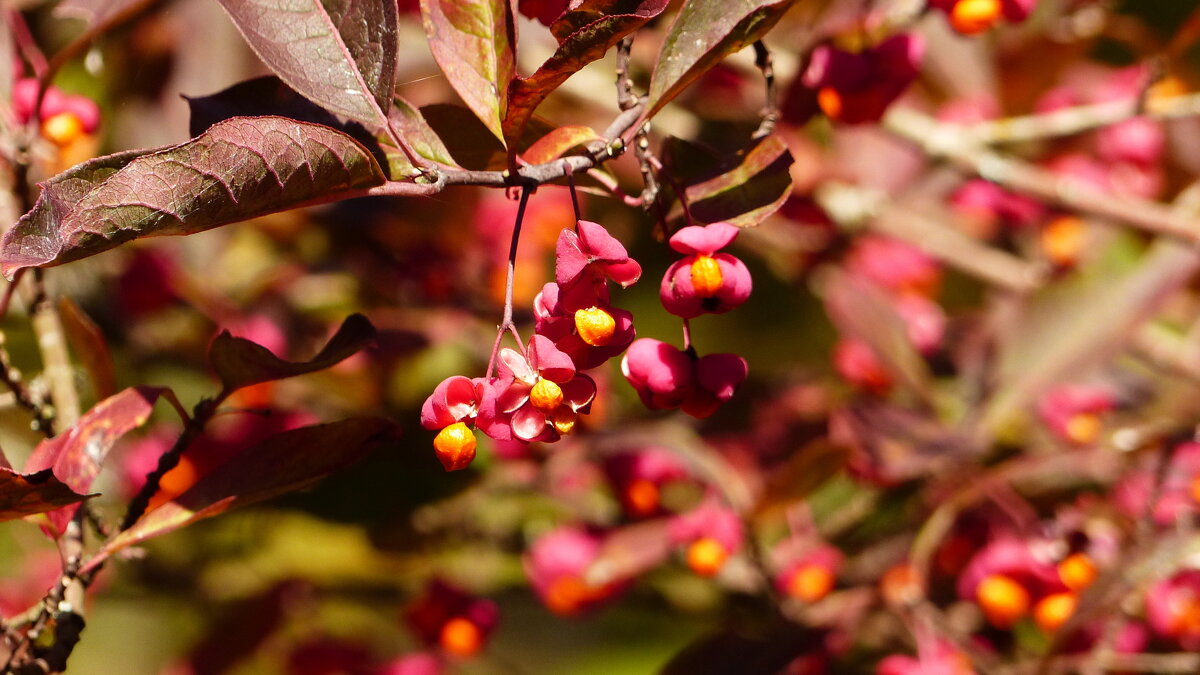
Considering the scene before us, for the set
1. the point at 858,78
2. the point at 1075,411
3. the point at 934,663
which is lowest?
the point at 934,663

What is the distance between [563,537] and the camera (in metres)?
1.26

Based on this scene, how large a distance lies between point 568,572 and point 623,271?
0.75m

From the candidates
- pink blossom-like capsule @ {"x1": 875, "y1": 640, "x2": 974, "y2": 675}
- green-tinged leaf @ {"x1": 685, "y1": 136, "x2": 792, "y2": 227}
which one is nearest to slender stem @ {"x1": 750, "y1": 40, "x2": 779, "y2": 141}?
green-tinged leaf @ {"x1": 685, "y1": 136, "x2": 792, "y2": 227}

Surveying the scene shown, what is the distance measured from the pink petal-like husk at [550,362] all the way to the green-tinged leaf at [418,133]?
128 mm

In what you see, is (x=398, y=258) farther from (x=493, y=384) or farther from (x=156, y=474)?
(x=493, y=384)

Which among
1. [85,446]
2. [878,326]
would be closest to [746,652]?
[878,326]

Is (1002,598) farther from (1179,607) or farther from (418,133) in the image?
(418,133)

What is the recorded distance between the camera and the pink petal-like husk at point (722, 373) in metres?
0.60

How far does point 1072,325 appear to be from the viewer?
4.30 ft

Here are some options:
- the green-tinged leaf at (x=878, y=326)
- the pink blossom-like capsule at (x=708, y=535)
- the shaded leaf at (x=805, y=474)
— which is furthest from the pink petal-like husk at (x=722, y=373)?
the green-tinged leaf at (x=878, y=326)

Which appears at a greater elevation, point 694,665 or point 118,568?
point 694,665

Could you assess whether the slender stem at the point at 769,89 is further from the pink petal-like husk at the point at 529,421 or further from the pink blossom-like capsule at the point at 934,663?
the pink blossom-like capsule at the point at 934,663

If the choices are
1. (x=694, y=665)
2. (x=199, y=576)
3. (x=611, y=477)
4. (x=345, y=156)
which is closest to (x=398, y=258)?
(x=611, y=477)

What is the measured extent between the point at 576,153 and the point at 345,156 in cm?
19
